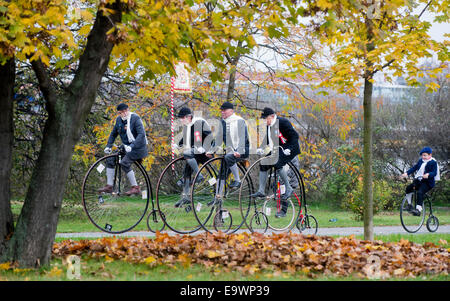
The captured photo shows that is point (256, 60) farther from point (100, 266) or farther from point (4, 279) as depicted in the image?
point (4, 279)

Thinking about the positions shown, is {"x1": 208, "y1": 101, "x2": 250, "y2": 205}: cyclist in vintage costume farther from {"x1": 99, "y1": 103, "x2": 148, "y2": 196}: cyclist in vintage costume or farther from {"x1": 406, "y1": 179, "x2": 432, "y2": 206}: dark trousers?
{"x1": 406, "y1": 179, "x2": 432, "y2": 206}: dark trousers

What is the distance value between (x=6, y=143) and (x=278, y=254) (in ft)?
11.7

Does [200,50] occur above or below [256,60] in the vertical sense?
below

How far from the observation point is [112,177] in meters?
9.84

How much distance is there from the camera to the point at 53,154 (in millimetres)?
6414

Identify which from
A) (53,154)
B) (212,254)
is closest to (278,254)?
(212,254)

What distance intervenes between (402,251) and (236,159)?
3283 mm

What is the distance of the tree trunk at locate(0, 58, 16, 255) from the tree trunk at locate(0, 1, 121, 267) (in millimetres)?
454

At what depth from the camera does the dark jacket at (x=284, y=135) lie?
10.0m

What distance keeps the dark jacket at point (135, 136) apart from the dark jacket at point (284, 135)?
7.15ft

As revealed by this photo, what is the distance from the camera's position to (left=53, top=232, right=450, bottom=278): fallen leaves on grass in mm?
6352

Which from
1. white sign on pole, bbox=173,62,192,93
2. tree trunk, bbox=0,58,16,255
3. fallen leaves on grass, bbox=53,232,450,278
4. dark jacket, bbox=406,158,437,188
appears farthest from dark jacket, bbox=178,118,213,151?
dark jacket, bbox=406,158,437,188

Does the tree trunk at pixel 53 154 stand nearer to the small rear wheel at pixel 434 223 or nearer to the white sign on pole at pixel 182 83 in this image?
the white sign on pole at pixel 182 83
